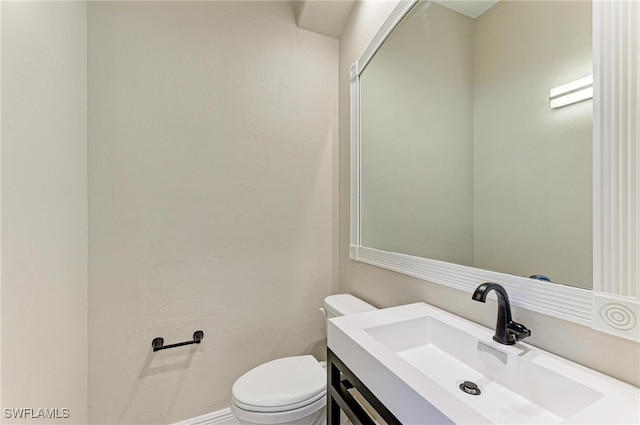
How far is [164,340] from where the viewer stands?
4.53 feet

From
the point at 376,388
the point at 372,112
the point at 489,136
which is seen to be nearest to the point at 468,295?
the point at 376,388

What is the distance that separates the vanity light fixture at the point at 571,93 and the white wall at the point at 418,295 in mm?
585

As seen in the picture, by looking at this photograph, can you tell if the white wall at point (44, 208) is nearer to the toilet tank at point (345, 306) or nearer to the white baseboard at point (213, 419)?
the white baseboard at point (213, 419)

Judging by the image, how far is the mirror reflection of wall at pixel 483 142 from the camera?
0.73m

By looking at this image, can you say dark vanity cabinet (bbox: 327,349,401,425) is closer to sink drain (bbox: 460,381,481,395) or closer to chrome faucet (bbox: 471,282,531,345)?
sink drain (bbox: 460,381,481,395)

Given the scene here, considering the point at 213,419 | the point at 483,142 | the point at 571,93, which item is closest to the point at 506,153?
the point at 483,142

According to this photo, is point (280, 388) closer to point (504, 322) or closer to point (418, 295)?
point (418, 295)

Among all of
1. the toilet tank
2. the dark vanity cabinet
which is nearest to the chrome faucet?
the dark vanity cabinet

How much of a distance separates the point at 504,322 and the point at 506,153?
0.58 m

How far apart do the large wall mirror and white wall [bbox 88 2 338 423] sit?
0.38 meters

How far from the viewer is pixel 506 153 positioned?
0.94 meters

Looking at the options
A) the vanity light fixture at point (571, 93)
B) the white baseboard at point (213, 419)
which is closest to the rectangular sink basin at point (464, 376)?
the vanity light fixture at point (571, 93)

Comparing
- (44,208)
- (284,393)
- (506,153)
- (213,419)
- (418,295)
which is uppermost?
(506,153)

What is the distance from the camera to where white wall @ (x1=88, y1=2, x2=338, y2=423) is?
4.19 feet
